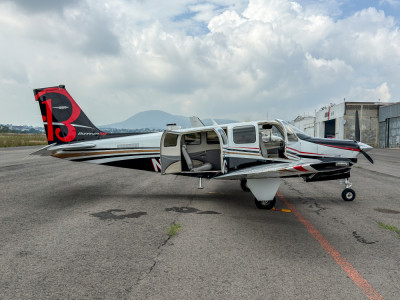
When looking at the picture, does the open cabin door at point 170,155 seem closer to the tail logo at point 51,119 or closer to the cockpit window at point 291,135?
the cockpit window at point 291,135

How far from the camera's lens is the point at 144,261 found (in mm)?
4504

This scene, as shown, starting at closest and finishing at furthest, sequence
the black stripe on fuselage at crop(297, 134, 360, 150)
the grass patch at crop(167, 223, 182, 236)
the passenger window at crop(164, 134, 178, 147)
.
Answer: the grass patch at crop(167, 223, 182, 236)
the black stripe on fuselage at crop(297, 134, 360, 150)
the passenger window at crop(164, 134, 178, 147)

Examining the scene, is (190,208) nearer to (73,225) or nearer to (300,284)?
(73,225)

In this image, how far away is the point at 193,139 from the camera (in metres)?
10.1

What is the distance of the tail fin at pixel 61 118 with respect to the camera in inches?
418

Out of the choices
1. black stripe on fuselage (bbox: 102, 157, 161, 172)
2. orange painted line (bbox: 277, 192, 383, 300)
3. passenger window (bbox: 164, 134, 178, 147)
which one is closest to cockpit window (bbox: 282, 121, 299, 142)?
orange painted line (bbox: 277, 192, 383, 300)

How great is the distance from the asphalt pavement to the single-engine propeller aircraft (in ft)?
2.86

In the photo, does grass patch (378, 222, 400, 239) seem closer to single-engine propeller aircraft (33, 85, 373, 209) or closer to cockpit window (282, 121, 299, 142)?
single-engine propeller aircraft (33, 85, 373, 209)

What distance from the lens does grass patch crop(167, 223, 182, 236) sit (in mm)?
5839

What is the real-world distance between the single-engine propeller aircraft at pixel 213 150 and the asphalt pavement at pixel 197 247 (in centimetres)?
87

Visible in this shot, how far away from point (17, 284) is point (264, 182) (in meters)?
5.64

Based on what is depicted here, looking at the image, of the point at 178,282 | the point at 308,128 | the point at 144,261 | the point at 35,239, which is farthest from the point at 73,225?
the point at 308,128

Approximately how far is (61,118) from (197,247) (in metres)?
7.88

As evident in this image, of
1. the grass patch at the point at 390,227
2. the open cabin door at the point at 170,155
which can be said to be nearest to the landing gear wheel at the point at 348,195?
the grass patch at the point at 390,227
